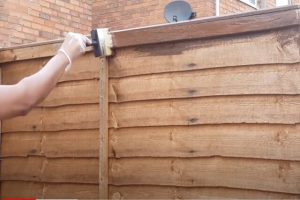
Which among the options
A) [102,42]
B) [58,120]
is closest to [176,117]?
[102,42]

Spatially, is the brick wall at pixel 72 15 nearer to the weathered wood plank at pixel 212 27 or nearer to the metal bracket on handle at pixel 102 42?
the metal bracket on handle at pixel 102 42

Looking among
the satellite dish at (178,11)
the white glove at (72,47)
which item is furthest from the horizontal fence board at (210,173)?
the satellite dish at (178,11)

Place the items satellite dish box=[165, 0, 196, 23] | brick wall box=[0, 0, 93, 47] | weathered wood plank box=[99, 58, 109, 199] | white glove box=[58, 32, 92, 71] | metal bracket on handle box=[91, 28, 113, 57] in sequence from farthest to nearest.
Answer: brick wall box=[0, 0, 93, 47]
satellite dish box=[165, 0, 196, 23]
weathered wood plank box=[99, 58, 109, 199]
metal bracket on handle box=[91, 28, 113, 57]
white glove box=[58, 32, 92, 71]

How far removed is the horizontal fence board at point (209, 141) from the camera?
2578 mm

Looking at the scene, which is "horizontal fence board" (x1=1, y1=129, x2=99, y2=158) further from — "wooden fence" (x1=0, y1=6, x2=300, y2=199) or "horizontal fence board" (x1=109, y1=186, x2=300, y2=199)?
"horizontal fence board" (x1=109, y1=186, x2=300, y2=199)

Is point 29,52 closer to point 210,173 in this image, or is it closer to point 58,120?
point 58,120

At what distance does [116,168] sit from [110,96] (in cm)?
52

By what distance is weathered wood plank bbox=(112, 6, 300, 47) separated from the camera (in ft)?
8.48

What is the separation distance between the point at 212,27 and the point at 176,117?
632 millimetres

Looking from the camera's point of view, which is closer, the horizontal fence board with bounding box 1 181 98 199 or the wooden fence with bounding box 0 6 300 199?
the wooden fence with bounding box 0 6 300 199

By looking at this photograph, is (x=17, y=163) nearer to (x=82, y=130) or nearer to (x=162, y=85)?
(x=82, y=130)

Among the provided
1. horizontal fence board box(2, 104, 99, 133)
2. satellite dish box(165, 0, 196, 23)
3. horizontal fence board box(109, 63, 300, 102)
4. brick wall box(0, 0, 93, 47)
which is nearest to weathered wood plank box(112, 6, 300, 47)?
horizontal fence board box(109, 63, 300, 102)

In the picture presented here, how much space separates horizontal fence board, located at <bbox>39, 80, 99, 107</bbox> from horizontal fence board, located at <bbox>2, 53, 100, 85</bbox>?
46 millimetres

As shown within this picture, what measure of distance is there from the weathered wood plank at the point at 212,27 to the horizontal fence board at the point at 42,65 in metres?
0.30
